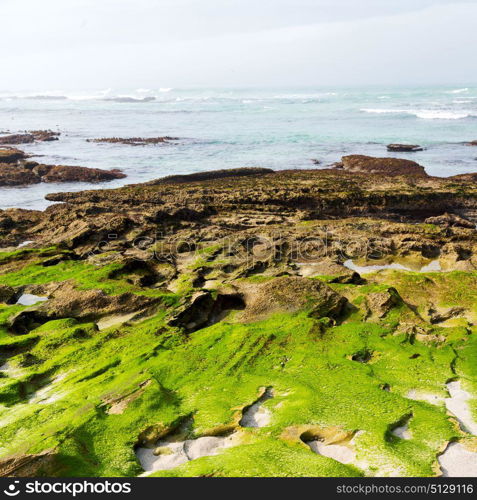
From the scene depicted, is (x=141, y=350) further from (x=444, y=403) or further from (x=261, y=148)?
(x=261, y=148)

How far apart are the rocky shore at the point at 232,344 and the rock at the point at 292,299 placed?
5cm

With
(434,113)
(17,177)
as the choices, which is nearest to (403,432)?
(17,177)

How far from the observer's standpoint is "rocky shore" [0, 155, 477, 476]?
6.60m

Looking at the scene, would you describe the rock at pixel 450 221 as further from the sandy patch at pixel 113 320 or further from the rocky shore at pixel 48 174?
the rocky shore at pixel 48 174

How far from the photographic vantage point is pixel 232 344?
9703mm

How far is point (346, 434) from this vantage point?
681 centimetres

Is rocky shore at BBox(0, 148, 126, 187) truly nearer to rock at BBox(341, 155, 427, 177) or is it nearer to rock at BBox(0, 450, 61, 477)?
rock at BBox(341, 155, 427, 177)

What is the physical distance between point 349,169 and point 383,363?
26.3m

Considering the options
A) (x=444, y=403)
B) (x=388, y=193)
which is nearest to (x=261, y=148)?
(x=388, y=193)

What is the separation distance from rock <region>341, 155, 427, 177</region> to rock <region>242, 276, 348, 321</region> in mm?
22954

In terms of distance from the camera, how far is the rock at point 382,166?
104 ft

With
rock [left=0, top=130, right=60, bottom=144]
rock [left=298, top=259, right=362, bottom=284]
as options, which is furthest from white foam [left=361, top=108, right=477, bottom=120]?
rock [left=298, top=259, right=362, bottom=284]

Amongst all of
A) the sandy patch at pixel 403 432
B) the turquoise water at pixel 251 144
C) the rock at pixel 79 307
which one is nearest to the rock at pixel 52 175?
the turquoise water at pixel 251 144
